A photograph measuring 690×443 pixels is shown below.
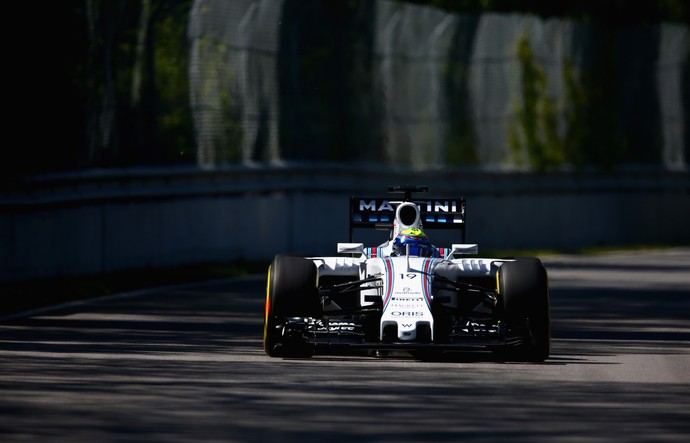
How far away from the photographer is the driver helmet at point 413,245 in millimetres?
15008

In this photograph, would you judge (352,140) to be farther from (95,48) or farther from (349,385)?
(349,385)

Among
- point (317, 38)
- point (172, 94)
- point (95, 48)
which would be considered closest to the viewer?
point (95, 48)

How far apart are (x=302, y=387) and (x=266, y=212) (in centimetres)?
1581

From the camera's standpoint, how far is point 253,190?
27672 millimetres

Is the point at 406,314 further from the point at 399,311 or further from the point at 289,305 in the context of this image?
the point at 289,305

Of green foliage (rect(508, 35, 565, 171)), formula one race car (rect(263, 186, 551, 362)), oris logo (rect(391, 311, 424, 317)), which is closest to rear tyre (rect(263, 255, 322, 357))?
formula one race car (rect(263, 186, 551, 362))

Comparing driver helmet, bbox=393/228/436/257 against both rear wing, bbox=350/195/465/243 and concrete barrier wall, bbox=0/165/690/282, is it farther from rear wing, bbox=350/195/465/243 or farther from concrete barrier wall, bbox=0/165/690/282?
concrete barrier wall, bbox=0/165/690/282

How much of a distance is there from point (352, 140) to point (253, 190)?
4.58 metres

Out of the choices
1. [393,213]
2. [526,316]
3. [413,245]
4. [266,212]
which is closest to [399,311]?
[526,316]

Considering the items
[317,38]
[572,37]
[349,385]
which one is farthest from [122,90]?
[572,37]

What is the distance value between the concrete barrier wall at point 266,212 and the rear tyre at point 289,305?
662 cm

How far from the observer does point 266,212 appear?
91.1 ft

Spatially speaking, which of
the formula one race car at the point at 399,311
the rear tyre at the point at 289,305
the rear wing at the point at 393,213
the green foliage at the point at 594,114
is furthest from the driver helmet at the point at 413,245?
the green foliage at the point at 594,114

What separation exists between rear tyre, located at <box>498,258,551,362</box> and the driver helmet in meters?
1.05
